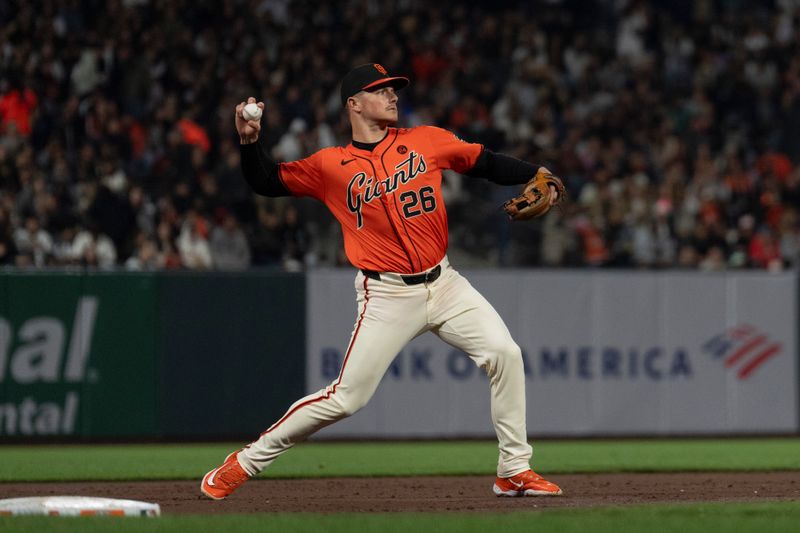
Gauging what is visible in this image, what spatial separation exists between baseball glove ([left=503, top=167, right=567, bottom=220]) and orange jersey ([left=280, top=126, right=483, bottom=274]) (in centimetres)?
35

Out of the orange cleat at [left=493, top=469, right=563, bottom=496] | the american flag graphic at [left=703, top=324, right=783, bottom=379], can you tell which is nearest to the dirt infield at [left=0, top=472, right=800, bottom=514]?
the orange cleat at [left=493, top=469, right=563, bottom=496]

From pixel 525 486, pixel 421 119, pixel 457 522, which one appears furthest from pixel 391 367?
pixel 457 522

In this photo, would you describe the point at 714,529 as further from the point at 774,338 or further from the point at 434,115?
the point at 434,115

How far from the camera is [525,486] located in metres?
7.28

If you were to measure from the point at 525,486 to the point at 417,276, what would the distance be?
1348mm

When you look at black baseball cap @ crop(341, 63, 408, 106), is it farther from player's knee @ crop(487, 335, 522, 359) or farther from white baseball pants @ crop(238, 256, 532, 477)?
player's knee @ crop(487, 335, 522, 359)

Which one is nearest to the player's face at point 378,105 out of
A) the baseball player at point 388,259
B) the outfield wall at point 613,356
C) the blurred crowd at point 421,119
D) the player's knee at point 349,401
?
the baseball player at point 388,259

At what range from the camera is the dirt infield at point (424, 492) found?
707 centimetres

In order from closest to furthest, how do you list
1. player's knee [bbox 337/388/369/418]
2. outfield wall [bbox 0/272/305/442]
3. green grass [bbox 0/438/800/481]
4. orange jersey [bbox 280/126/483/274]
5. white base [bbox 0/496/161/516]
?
white base [bbox 0/496/161/516] → player's knee [bbox 337/388/369/418] → orange jersey [bbox 280/126/483/274] → green grass [bbox 0/438/800/481] → outfield wall [bbox 0/272/305/442]

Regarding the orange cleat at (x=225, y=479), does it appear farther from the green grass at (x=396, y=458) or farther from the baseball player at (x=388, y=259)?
the green grass at (x=396, y=458)

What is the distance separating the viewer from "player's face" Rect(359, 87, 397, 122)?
7176 millimetres

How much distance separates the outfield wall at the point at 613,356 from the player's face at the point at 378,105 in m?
6.94

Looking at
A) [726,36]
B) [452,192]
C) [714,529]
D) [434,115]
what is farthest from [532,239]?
[714,529]

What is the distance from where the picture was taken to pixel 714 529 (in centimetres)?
569
